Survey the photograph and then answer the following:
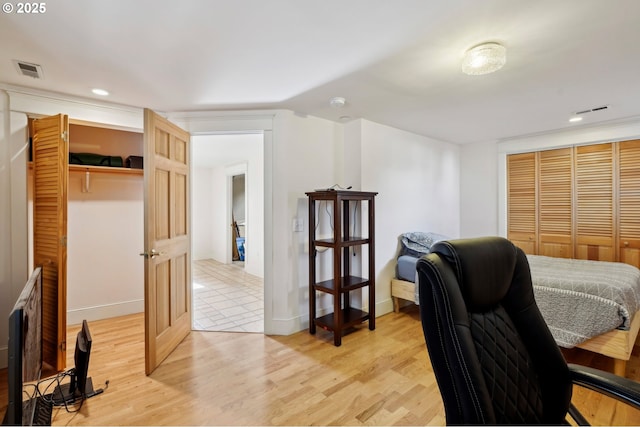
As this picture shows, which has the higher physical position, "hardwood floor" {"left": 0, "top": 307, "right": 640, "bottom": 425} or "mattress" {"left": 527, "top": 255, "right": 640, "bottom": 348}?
"mattress" {"left": 527, "top": 255, "right": 640, "bottom": 348}

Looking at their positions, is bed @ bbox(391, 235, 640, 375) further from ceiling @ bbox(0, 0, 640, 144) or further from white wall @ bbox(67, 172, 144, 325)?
white wall @ bbox(67, 172, 144, 325)

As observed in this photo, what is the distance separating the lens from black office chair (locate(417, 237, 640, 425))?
88 cm

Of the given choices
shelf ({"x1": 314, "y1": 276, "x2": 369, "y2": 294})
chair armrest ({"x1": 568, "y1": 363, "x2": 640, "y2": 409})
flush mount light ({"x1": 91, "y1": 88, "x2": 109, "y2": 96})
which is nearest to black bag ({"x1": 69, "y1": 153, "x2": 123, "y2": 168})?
flush mount light ({"x1": 91, "y1": 88, "x2": 109, "y2": 96})

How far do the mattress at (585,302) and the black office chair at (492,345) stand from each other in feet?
4.80

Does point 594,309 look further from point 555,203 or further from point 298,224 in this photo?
point 298,224

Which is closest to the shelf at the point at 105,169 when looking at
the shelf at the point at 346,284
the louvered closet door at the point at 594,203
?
the shelf at the point at 346,284

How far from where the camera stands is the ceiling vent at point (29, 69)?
2022mm

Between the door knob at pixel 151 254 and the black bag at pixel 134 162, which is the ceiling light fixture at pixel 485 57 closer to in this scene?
the door knob at pixel 151 254

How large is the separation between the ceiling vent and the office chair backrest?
284 cm

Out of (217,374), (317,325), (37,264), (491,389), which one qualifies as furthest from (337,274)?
→ (37,264)

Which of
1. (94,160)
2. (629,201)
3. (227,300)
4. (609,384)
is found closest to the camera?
(609,384)

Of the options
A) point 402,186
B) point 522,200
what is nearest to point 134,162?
point 402,186

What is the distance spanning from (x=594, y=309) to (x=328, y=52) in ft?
8.54

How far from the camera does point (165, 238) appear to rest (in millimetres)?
2525
